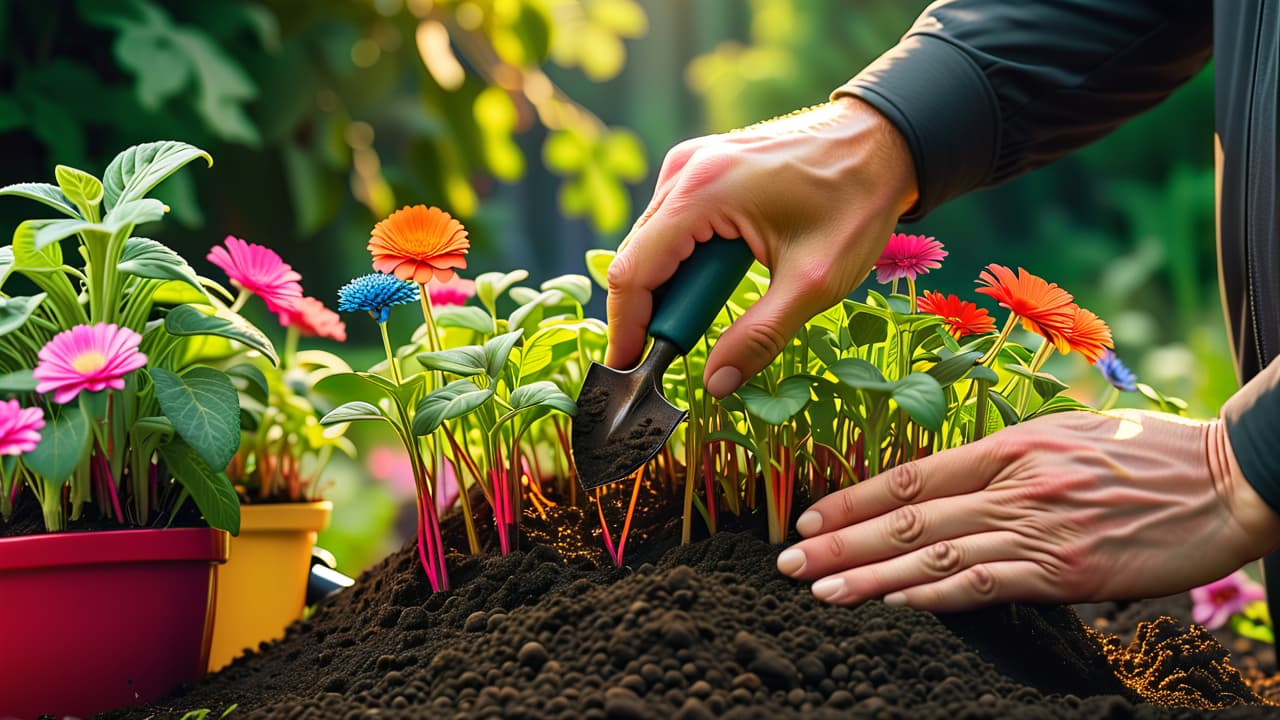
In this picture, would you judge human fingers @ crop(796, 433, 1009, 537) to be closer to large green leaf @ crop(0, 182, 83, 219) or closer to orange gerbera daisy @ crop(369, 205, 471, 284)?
orange gerbera daisy @ crop(369, 205, 471, 284)

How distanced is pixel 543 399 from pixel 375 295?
242 mm

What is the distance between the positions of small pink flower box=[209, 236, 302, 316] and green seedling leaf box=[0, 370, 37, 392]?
0.24 meters

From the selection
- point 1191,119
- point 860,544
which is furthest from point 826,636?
point 1191,119

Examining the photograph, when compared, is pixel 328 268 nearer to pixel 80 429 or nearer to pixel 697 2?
pixel 80 429

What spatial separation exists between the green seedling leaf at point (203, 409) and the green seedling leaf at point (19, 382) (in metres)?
0.11

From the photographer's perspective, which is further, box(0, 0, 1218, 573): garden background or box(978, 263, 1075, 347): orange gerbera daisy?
box(0, 0, 1218, 573): garden background

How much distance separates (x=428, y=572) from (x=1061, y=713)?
26.4 inches

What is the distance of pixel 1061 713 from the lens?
745mm

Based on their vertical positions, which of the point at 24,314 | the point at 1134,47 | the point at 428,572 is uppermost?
the point at 1134,47

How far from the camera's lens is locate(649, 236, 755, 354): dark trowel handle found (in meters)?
1.00

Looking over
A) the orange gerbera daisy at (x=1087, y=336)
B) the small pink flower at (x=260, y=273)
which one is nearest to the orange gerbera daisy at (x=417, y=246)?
the small pink flower at (x=260, y=273)

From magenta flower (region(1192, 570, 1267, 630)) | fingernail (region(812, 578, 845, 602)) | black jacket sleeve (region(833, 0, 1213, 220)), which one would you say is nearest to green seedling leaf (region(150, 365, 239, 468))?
fingernail (region(812, 578, 845, 602))

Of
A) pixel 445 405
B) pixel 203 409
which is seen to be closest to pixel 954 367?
pixel 445 405

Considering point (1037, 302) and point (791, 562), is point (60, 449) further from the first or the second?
point (1037, 302)
